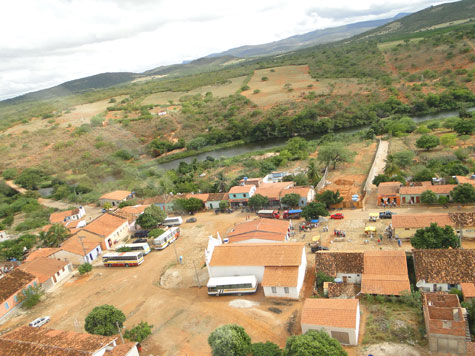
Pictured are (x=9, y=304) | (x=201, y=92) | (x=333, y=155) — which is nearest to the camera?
(x=9, y=304)

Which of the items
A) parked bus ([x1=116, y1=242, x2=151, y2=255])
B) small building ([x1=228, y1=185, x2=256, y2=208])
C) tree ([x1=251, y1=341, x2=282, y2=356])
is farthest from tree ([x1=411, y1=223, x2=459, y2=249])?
parked bus ([x1=116, y1=242, x2=151, y2=255])

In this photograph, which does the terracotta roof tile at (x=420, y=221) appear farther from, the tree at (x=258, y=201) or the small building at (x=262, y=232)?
the tree at (x=258, y=201)

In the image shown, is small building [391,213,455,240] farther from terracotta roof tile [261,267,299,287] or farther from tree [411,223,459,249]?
terracotta roof tile [261,267,299,287]

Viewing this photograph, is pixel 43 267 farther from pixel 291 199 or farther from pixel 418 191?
pixel 418 191

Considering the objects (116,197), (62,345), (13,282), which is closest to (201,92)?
(116,197)

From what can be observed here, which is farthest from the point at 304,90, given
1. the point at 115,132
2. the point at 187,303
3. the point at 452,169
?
the point at 187,303

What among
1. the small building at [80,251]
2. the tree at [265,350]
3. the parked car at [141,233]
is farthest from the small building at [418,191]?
the small building at [80,251]

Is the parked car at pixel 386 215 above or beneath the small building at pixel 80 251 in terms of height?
beneath
